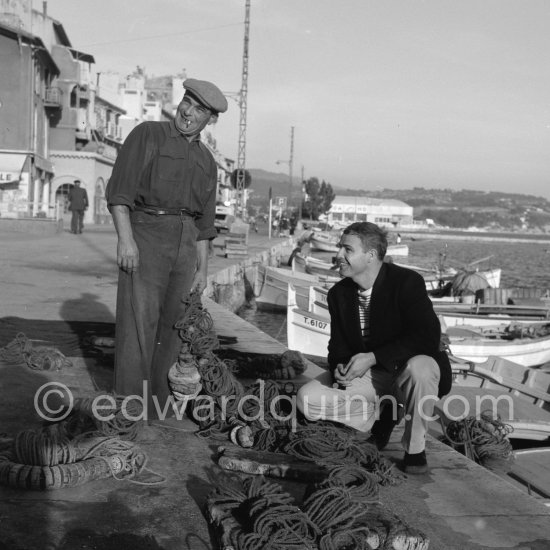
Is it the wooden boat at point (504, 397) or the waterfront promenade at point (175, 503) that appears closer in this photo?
the waterfront promenade at point (175, 503)

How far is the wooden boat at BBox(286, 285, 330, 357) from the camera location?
47.0ft

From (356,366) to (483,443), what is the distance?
6.03ft

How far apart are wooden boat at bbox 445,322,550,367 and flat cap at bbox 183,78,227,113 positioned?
8.64m

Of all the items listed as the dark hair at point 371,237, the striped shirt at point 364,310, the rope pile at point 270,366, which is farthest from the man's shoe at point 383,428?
the rope pile at point 270,366

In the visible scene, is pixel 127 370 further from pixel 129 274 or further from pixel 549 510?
pixel 549 510

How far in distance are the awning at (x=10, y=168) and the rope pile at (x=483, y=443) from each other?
34412 mm

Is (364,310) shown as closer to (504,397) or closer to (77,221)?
(504,397)

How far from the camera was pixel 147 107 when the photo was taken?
75875mm

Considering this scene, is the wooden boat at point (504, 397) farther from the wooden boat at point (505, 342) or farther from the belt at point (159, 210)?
the belt at point (159, 210)

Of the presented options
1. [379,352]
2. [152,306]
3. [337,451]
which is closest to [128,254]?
[152,306]

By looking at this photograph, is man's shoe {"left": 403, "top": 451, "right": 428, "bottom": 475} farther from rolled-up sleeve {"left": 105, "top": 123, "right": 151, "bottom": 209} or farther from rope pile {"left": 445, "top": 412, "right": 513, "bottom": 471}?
rolled-up sleeve {"left": 105, "top": 123, "right": 151, "bottom": 209}

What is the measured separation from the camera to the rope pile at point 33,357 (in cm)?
643

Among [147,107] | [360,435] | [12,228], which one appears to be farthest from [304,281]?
[147,107]

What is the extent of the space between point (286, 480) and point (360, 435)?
1.09m
